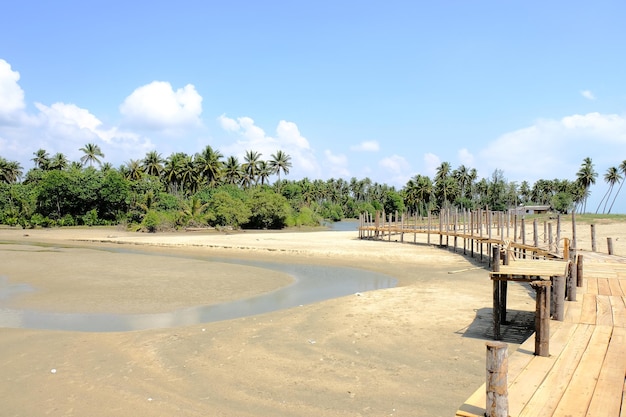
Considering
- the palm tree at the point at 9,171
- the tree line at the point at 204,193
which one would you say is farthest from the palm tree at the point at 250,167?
the palm tree at the point at 9,171

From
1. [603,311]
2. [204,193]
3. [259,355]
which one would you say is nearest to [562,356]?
[603,311]

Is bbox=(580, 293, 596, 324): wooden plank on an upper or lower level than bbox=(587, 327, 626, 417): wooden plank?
upper

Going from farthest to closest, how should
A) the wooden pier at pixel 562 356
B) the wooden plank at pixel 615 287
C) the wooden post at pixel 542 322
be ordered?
the wooden plank at pixel 615 287
the wooden post at pixel 542 322
the wooden pier at pixel 562 356

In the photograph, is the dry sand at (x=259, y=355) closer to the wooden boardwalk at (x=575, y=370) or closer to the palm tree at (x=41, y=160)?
the wooden boardwalk at (x=575, y=370)

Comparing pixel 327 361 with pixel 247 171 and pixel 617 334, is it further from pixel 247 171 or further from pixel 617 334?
pixel 247 171

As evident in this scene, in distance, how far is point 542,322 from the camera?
6605 millimetres

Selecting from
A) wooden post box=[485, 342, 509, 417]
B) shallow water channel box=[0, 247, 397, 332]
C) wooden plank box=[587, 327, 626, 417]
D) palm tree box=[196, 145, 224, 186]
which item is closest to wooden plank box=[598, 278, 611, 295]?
wooden plank box=[587, 327, 626, 417]

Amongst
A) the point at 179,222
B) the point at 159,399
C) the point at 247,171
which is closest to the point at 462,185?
the point at 247,171

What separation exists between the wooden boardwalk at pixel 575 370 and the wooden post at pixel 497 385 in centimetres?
16

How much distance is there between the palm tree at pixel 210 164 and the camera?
76.2 m

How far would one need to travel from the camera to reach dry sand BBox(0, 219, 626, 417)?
6895 mm

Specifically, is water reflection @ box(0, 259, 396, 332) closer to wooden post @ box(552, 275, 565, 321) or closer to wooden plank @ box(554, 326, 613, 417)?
wooden post @ box(552, 275, 565, 321)

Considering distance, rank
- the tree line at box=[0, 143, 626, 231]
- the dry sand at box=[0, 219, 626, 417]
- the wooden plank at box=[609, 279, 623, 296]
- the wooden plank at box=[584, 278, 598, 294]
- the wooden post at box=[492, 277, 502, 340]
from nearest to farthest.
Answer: the dry sand at box=[0, 219, 626, 417], the wooden post at box=[492, 277, 502, 340], the wooden plank at box=[609, 279, 623, 296], the wooden plank at box=[584, 278, 598, 294], the tree line at box=[0, 143, 626, 231]

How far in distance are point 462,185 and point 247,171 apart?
50.0m
